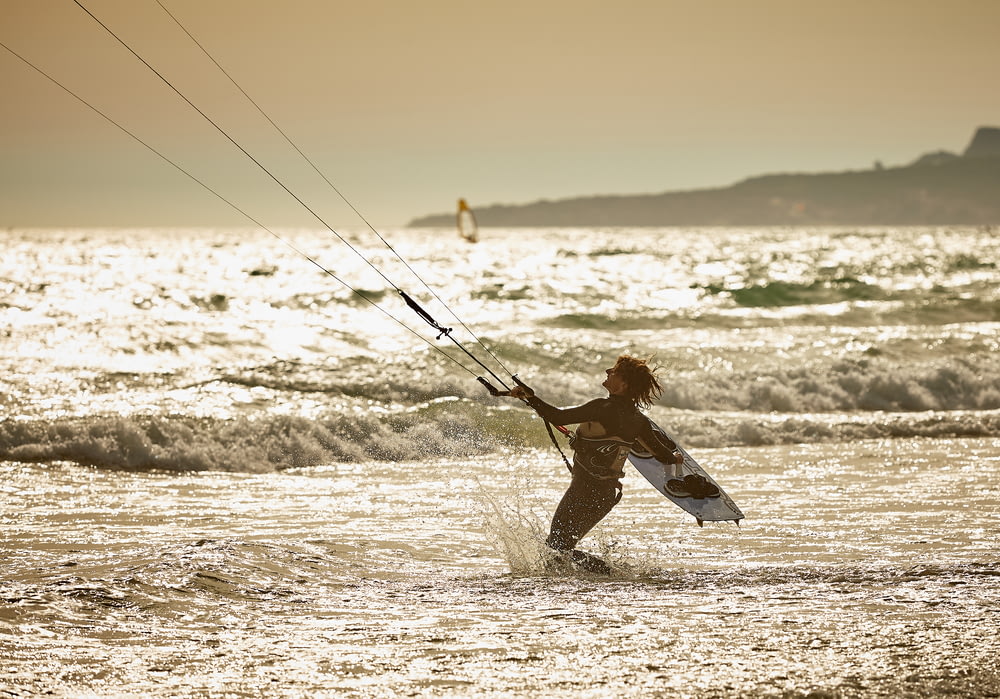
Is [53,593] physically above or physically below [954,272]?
below

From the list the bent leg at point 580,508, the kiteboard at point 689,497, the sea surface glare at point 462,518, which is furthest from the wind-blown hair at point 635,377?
the sea surface glare at point 462,518

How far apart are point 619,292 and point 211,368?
2266cm

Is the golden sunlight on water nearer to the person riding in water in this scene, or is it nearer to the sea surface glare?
the sea surface glare

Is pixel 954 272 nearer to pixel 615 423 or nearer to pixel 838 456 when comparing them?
pixel 838 456

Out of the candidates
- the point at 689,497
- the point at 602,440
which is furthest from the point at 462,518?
the point at 602,440

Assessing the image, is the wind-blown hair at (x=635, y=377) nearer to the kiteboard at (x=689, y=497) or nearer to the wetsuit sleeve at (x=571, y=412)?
the wetsuit sleeve at (x=571, y=412)

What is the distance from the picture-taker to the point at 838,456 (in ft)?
42.7

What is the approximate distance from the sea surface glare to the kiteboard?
0.40 metres

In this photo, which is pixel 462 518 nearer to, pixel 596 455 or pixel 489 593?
pixel 596 455

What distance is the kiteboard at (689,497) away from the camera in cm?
746

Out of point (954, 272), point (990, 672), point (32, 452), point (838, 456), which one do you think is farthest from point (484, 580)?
point (954, 272)

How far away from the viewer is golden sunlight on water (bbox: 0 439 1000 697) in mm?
4863

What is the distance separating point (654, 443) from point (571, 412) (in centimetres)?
65

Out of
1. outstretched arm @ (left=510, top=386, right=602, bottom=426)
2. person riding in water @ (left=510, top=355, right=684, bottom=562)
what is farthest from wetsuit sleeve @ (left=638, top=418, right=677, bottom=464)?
→ outstretched arm @ (left=510, top=386, right=602, bottom=426)
